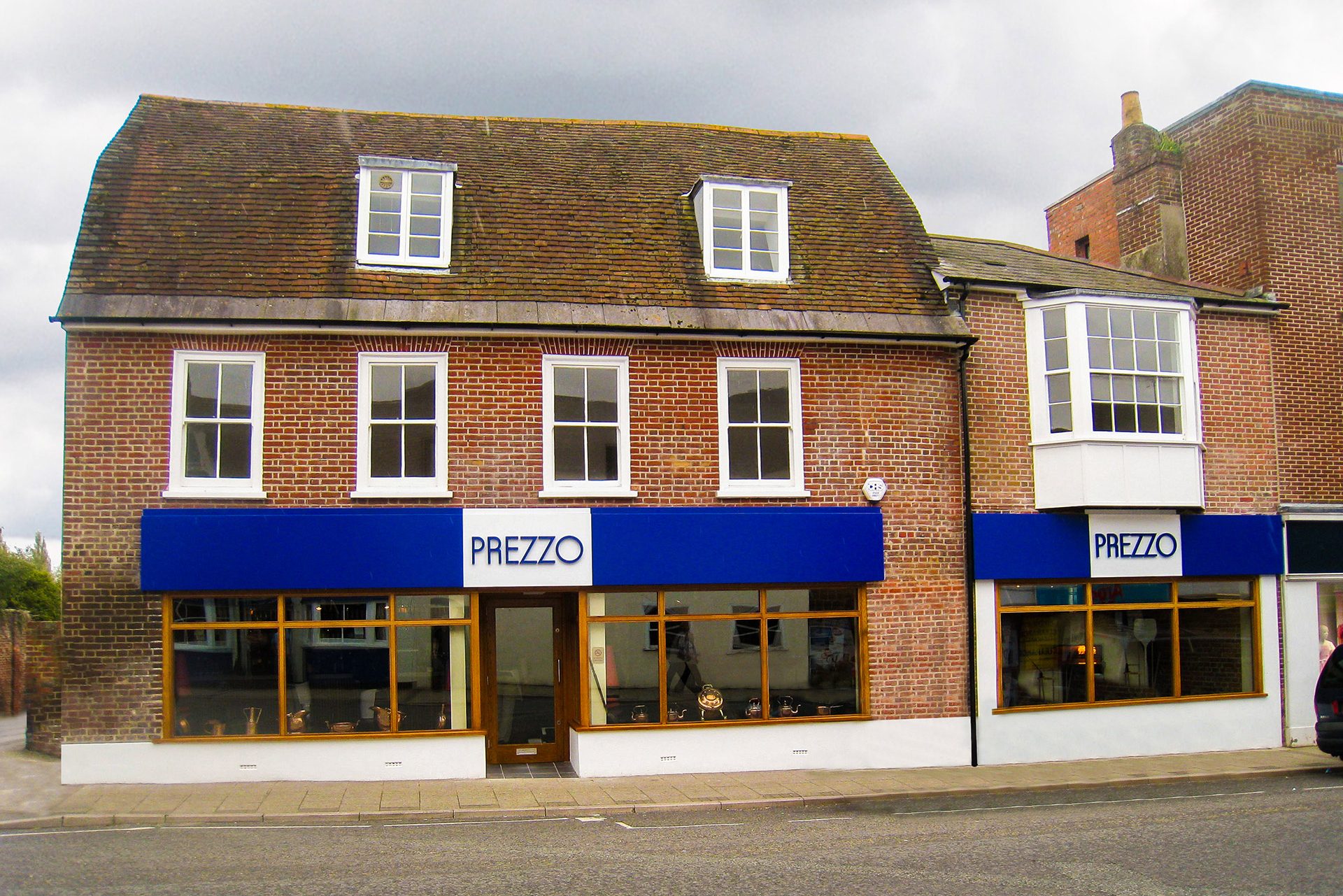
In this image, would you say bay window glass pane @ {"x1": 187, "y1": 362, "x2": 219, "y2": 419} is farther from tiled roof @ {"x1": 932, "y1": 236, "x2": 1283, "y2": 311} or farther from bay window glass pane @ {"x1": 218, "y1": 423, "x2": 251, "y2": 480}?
tiled roof @ {"x1": 932, "y1": 236, "x2": 1283, "y2": 311}

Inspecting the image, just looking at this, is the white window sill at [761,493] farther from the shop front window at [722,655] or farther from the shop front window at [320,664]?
the shop front window at [320,664]

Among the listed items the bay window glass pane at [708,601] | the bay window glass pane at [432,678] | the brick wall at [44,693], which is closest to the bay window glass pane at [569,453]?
the bay window glass pane at [708,601]

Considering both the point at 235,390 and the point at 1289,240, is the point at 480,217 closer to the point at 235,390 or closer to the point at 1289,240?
the point at 235,390

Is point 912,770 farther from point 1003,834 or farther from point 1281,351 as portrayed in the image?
point 1281,351

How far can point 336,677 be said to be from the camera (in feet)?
44.0

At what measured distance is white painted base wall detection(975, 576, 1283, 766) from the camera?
14.8m

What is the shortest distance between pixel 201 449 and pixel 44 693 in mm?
3865

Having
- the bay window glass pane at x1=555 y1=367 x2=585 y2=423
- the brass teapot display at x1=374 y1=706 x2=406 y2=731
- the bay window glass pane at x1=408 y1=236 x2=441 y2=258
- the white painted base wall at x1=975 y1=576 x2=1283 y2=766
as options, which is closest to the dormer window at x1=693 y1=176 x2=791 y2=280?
the bay window glass pane at x1=555 y1=367 x2=585 y2=423

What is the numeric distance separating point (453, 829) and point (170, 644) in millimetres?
4602

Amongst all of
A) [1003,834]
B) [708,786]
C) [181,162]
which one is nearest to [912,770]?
[708,786]

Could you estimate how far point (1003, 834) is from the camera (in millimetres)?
10383

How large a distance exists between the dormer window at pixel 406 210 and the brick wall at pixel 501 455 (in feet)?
4.94

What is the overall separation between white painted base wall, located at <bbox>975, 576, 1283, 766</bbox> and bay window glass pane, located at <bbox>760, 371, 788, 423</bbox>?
352 centimetres

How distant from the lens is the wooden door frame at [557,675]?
14.2 metres
